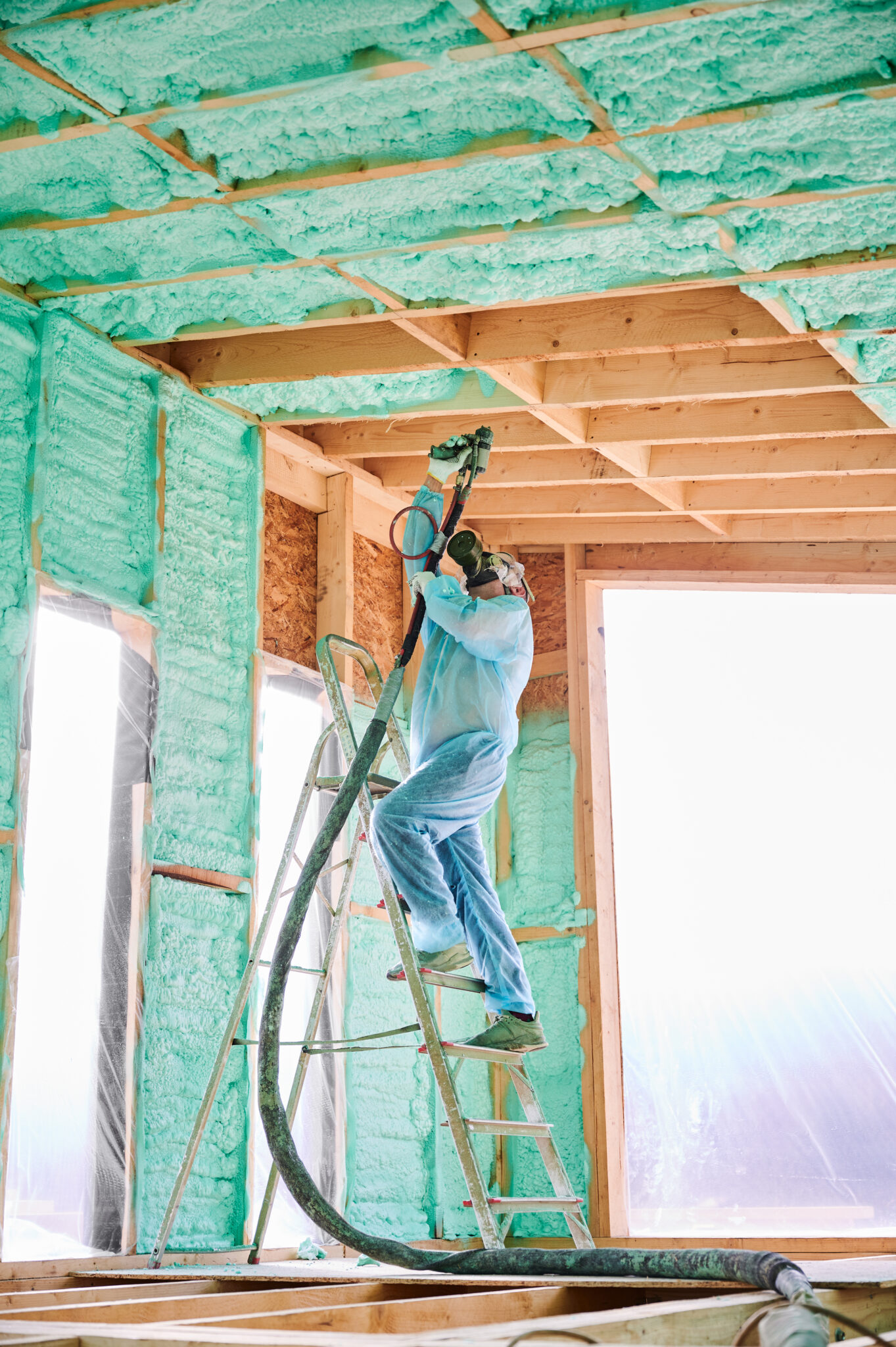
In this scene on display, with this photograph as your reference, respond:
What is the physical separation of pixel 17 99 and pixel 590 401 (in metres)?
2.00

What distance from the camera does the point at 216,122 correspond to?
9.89 feet

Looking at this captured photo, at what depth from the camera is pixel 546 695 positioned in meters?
5.71

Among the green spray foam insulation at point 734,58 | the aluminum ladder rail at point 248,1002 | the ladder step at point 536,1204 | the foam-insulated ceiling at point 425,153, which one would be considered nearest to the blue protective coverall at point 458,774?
the aluminum ladder rail at point 248,1002

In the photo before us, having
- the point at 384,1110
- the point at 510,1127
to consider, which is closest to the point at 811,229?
the point at 510,1127

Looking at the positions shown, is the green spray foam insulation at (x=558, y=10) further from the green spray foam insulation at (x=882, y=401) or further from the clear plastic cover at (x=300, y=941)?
the clear plastic cover at (x=300, y=941)

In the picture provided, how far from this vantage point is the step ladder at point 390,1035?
10.2 ft

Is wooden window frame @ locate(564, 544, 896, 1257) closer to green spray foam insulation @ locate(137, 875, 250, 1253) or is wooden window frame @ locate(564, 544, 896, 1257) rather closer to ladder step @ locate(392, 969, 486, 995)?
green spray foam insulation @ locate(137, 875, 250, 1253)

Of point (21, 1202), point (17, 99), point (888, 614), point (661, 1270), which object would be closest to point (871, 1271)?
point (661, 1270)

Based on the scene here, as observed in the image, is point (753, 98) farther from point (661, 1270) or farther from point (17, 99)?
point (661, 1270)

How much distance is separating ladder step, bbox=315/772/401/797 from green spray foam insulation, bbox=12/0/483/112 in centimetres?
176

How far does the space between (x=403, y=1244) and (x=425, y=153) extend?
249 cm

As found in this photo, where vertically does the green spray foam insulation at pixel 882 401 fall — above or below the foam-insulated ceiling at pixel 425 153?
below

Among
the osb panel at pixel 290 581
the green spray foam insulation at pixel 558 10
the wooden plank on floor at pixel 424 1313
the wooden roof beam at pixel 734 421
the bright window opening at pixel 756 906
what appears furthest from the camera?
the bright window opening at pixel 756 906

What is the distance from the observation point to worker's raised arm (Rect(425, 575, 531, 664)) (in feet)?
11.8
